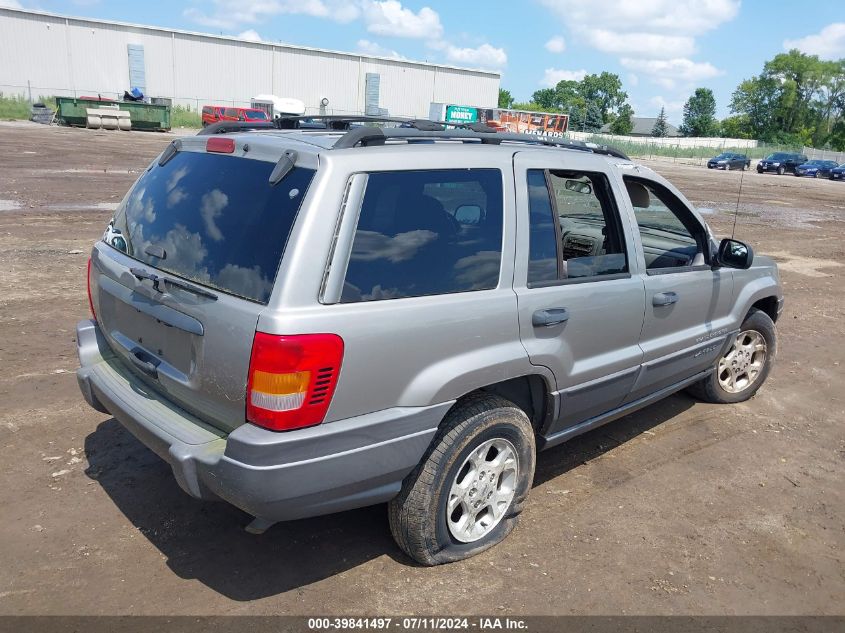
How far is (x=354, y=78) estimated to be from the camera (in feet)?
230

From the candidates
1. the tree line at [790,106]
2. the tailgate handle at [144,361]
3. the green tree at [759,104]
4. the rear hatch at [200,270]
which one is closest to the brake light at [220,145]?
the rear hatch at [200,270]

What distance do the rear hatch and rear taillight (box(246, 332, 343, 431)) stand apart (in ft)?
0.21

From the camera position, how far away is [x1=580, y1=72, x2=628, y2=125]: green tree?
488 ft

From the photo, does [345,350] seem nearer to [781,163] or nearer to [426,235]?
[426,235]

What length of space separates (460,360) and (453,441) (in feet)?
1.21

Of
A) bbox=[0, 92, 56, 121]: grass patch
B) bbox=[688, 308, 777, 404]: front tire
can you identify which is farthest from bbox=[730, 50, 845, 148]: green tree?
bbox=[688, 308, 777, 404]: front tire

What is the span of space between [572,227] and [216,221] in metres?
2.49

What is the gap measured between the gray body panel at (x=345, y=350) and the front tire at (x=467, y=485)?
13 centimetres

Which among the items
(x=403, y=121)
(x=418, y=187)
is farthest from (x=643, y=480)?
(x=403, y=121)

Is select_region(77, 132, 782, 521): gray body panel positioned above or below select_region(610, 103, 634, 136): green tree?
below

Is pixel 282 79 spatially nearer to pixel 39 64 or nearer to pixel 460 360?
pixel 39 64

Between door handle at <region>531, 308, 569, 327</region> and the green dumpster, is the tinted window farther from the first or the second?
the green dumpster

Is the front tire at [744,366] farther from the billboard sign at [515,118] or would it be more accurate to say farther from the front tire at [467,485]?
the billboard sign at [515,118]

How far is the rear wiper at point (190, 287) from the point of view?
2.74 metres
